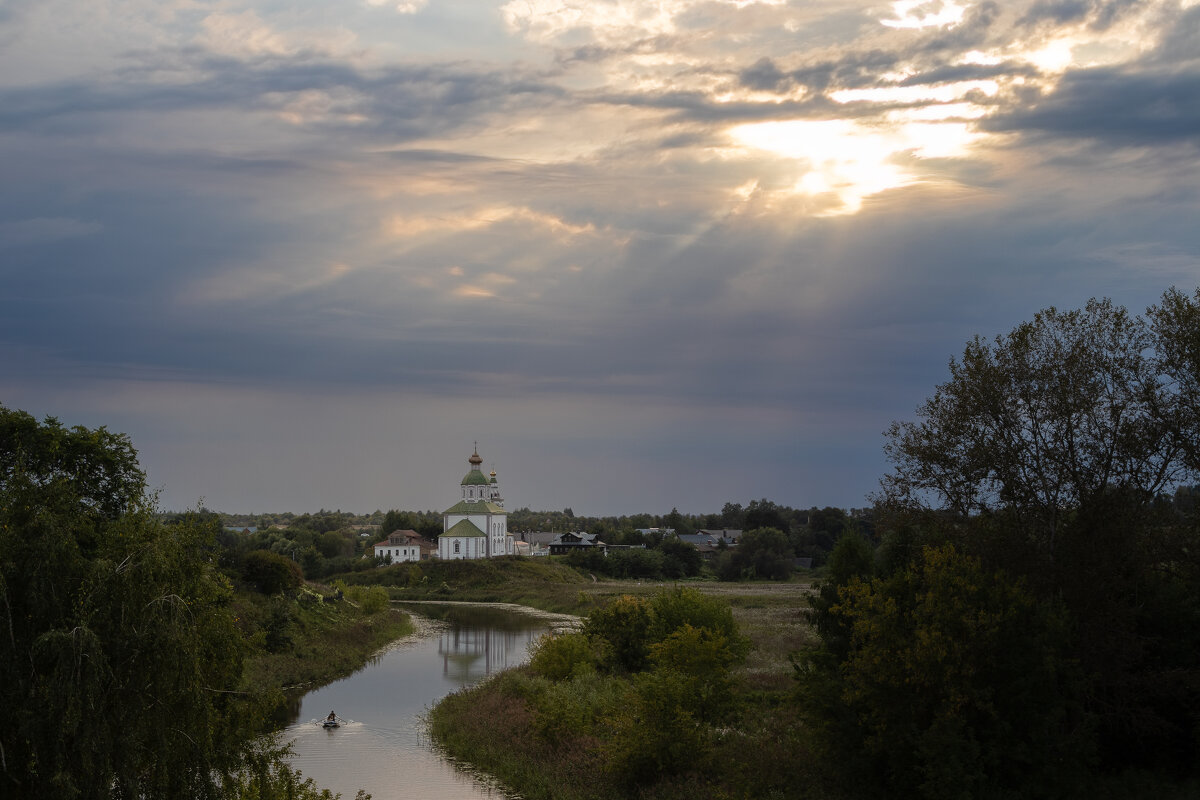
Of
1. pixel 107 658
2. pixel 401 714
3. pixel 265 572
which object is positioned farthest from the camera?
pixel 265 572

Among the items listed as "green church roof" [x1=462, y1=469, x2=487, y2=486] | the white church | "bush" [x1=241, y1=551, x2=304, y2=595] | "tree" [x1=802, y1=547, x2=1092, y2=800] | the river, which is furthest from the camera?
"green church roof" [x1=462, y1=469, x2=487, y2=486]

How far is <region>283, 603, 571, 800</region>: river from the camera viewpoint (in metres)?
29.1

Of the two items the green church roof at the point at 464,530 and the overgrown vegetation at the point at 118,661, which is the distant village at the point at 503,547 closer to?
the green church roof at the point at 464,530

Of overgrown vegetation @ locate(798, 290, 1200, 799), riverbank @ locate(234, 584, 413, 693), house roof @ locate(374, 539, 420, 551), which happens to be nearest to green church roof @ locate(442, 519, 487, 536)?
house roof @ locate(374, 539, 420, 551)

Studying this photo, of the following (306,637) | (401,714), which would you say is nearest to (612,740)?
(401,714)

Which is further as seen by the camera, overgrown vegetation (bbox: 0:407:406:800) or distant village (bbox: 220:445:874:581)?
distant village (bbox: 220:445:874:581)

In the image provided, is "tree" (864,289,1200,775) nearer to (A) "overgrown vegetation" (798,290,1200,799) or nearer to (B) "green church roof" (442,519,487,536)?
(A) "overgrown vegetation" (798,290,1200,799)

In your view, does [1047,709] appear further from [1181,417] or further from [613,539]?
[613,539]

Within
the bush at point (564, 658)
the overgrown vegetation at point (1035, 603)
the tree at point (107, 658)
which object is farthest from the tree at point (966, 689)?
the bush at point (564, 658)

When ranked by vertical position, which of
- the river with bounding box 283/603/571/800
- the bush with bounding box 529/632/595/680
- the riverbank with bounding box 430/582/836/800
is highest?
the bush with bounding box 529/632/595/680

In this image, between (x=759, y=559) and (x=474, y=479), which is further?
(x=474, y=479)

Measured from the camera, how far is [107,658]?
1541 centimetres

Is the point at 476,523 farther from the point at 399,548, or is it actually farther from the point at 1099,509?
the point at 1099,509

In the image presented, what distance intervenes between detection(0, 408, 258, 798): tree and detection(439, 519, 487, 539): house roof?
115538 millimetres
